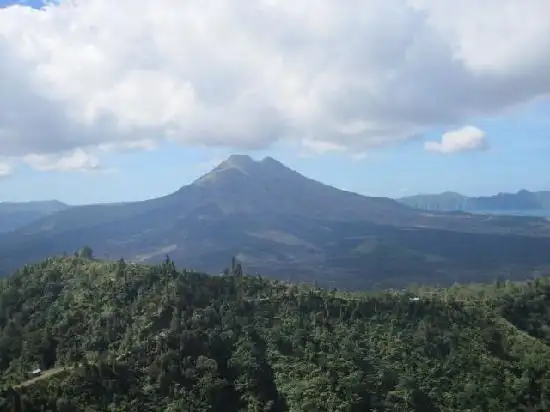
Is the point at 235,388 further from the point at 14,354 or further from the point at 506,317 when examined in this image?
the point at 506,317

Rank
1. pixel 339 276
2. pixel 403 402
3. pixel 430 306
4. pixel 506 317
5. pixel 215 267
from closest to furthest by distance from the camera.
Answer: pixel 403 402 → pixel 430 306 → pixel 506 317 → pixel 339 276 → pixel 215 267

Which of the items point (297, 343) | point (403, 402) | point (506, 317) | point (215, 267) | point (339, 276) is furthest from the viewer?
point (215, 267)

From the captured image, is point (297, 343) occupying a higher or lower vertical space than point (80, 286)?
lower

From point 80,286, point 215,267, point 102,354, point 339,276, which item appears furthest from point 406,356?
point 215,267

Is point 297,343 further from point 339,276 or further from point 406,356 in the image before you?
point 339,276

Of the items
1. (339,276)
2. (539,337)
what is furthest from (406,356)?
(339,276)

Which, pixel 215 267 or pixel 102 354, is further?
pixel 215 267
